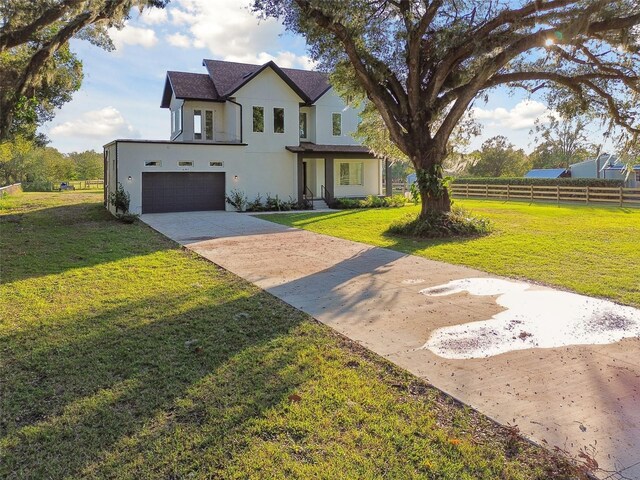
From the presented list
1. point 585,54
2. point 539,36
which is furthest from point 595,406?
point 585,54

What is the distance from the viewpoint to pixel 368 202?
971 inches

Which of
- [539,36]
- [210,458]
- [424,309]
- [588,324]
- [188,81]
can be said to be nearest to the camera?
[210,458]

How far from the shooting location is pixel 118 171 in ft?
66.7

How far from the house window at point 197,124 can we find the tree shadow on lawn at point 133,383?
1982 cm

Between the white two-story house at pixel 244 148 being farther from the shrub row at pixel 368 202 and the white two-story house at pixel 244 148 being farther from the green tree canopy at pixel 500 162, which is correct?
the green tree canopy at pixel 500 162

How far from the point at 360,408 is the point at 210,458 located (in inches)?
47.1

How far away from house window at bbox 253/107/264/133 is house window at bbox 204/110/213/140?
253 cm

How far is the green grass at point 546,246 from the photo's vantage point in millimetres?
8078

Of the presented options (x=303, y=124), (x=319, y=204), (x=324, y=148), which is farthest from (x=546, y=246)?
(x=303, y=124)

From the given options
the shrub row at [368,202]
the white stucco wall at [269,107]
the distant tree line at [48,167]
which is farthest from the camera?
the distant tree line at [48,167]

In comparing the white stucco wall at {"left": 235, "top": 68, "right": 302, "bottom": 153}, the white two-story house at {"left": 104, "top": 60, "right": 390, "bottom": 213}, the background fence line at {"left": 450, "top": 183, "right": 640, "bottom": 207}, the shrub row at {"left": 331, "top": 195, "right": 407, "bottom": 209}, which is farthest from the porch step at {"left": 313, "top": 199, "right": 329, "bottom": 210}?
the background fence line at {"left": 450, "top": 183, "right": 640, "bottom": 207}

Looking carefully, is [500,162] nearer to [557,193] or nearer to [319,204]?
[557,193]

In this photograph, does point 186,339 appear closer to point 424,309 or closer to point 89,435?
point 89,435

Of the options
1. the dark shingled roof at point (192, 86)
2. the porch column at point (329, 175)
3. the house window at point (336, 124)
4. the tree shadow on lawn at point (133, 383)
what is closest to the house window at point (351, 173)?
the porch column at point (329, 175)
